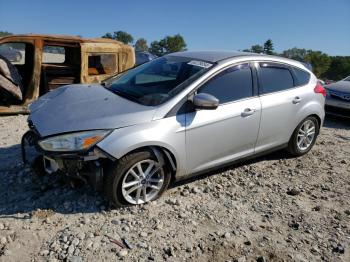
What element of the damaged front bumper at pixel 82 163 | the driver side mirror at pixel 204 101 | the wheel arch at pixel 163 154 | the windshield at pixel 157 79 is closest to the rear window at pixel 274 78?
the windshield at pixel 157 79

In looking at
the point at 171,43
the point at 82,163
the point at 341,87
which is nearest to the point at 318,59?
the point at 171,43

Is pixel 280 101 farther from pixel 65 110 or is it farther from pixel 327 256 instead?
pixel 65 110

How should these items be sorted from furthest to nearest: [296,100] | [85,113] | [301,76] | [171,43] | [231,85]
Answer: [171,43]
[301,76]
[296,100]
[231,85]
[85,113]

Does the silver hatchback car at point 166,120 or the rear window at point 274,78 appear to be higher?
the rear window at point 274,78

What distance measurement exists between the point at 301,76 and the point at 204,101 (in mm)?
2150

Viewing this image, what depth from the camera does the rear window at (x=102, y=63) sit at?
316 inches

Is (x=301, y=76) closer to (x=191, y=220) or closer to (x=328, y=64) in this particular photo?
(x=191, y=220)

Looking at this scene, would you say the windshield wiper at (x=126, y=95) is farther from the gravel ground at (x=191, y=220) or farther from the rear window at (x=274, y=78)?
the rear window at (x=274, y=78)

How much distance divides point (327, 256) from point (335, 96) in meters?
5.77

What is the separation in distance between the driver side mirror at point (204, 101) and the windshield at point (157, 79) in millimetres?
232

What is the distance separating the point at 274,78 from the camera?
4652 millimetres

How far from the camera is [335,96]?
320 inches

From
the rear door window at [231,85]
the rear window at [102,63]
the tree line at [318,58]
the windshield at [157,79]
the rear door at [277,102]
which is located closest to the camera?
the windshield at [157,79]

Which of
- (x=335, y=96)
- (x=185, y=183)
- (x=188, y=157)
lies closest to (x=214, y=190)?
(x=185, y=183)
